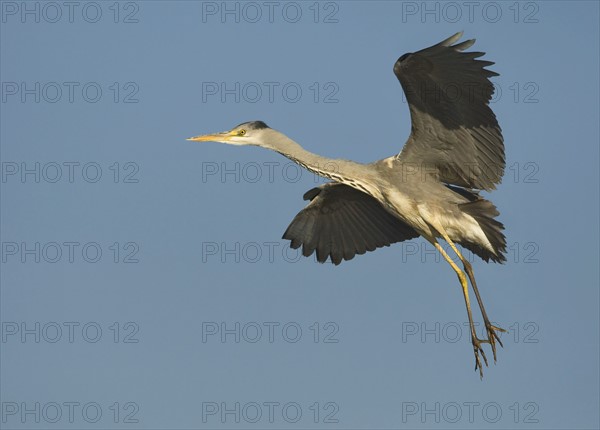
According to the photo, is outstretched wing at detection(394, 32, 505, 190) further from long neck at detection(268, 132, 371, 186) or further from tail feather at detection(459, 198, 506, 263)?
long neck at detection(268, 132, 371, 186)

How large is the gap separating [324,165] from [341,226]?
214 cm

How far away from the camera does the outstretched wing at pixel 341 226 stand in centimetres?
1562

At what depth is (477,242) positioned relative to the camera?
45.8 feet

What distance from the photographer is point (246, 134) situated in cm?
1419

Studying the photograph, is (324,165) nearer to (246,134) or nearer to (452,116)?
(246,134)

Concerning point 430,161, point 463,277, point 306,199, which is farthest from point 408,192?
point 306,199

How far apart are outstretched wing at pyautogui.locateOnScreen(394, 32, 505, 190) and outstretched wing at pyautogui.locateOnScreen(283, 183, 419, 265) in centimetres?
175

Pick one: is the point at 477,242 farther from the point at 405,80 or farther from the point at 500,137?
the point at 405,80

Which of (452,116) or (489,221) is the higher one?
(452,116)

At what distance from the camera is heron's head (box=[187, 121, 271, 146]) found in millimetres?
14117

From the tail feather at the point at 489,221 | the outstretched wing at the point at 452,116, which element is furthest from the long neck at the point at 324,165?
the tail feather at the point at 489,221

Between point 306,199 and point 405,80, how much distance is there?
3.47 metres

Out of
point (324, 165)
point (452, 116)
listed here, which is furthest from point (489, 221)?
point (324, 165)

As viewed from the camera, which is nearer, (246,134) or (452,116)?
(452,116)
